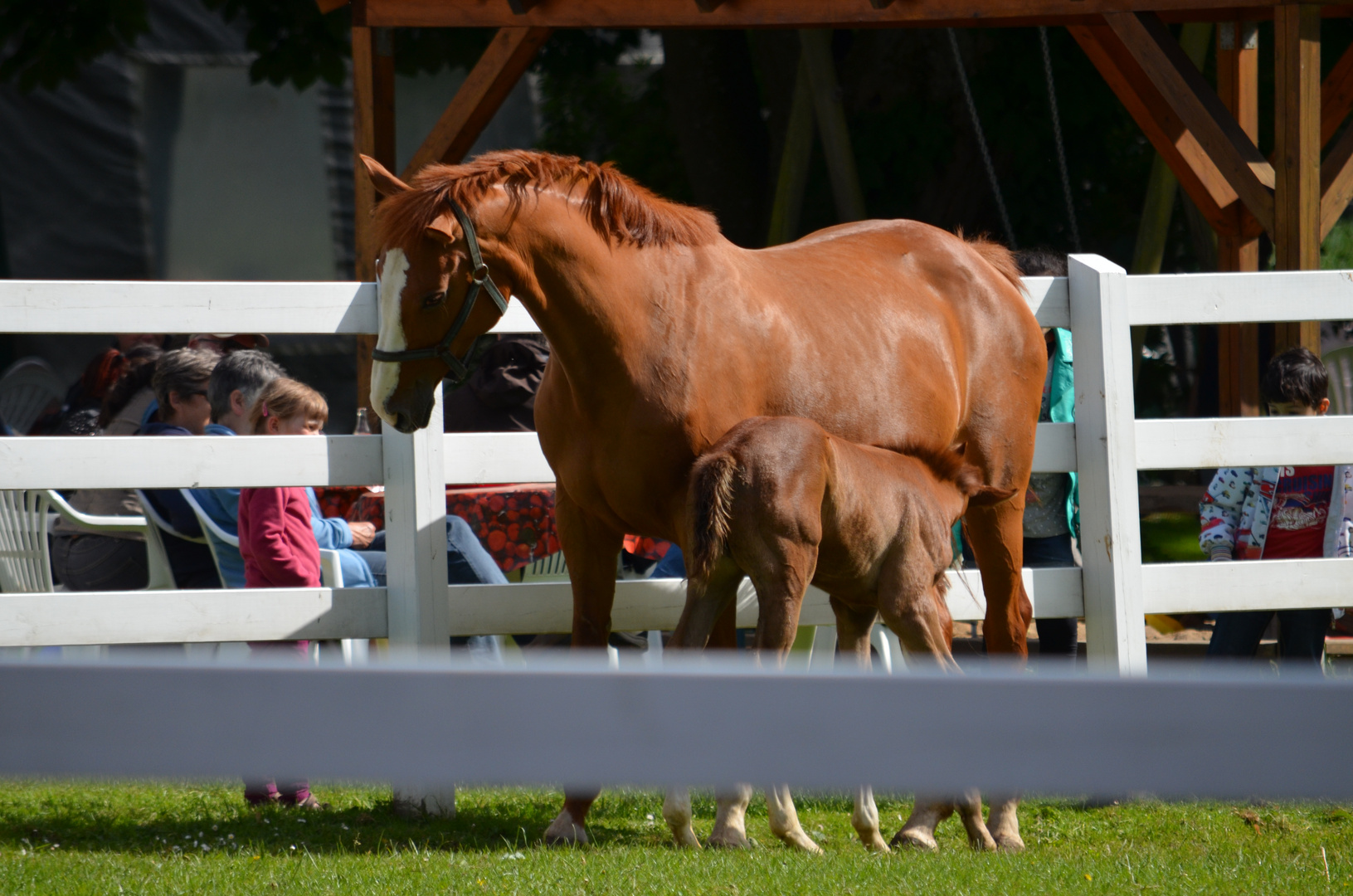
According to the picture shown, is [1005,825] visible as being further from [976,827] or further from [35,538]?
[35,538]

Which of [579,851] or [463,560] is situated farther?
[463,560]

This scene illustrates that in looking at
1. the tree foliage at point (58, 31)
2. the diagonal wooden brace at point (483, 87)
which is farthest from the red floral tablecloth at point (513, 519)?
the tree foliage at point (58, 31)

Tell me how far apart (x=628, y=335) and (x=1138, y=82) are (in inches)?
175

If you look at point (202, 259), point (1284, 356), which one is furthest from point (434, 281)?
point (202, 259)

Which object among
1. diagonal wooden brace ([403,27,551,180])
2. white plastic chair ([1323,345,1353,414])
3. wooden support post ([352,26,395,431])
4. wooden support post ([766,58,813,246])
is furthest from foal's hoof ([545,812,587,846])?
white plastic chair ([1323,345,1353,414])

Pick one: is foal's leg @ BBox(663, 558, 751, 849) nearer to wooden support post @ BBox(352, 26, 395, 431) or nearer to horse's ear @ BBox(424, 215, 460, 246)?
horse's ear @ BBox(424, 215, 460, 246)

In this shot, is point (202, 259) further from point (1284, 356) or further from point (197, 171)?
point (1284, 356)

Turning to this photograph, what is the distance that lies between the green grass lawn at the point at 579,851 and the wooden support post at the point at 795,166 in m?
5.17

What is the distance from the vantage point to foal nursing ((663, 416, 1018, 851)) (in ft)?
9.86

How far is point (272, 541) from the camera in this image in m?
4.05

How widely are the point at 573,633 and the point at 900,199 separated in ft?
21.5

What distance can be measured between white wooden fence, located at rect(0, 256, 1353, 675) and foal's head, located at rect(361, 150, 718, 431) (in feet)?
2.15

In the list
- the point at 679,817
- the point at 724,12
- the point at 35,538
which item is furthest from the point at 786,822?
the point at 724,12

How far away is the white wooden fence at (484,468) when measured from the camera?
3631 millimetres
